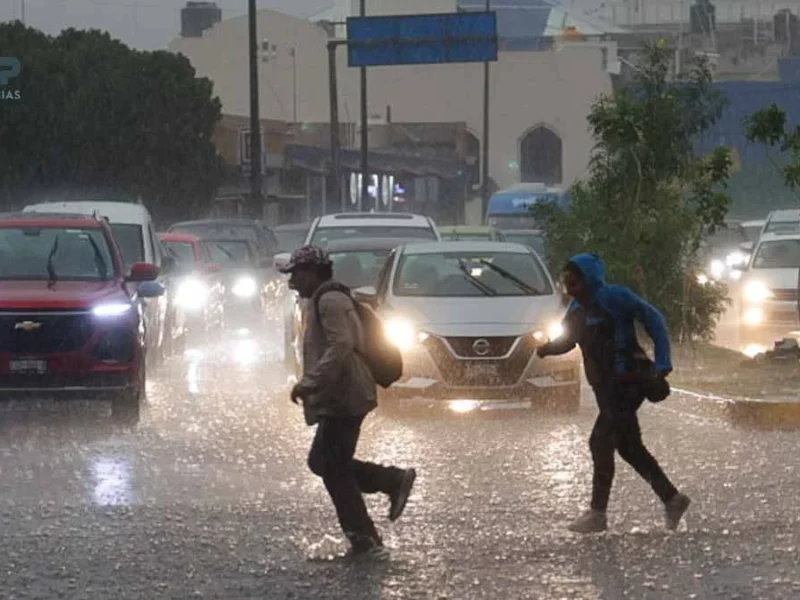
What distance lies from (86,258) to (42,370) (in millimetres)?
1977

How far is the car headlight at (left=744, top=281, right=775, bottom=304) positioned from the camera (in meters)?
29.7

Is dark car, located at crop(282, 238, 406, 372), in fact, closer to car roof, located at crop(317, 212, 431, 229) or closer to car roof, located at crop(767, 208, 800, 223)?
car roof, located at crop(317, 212, 431, 229)

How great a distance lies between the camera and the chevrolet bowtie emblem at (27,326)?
59.4 feet

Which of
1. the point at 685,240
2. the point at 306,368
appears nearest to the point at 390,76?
the point at 685,240

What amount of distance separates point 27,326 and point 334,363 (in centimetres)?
776

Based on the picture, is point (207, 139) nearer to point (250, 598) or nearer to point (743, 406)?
point (743, 406)

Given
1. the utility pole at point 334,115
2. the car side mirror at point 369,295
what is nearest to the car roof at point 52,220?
the car side mirror at point 369,295

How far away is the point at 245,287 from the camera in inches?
1508

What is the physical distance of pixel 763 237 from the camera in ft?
107

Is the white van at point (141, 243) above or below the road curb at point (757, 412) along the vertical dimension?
above

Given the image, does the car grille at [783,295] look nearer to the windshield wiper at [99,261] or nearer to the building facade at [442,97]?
the windshield wiper at [99,261]

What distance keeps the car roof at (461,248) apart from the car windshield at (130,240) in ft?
16.4

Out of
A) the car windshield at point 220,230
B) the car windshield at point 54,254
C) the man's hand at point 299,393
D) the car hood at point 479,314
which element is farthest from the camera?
the car windshield at point 220,230

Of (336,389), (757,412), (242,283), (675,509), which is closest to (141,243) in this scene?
(757,412)
